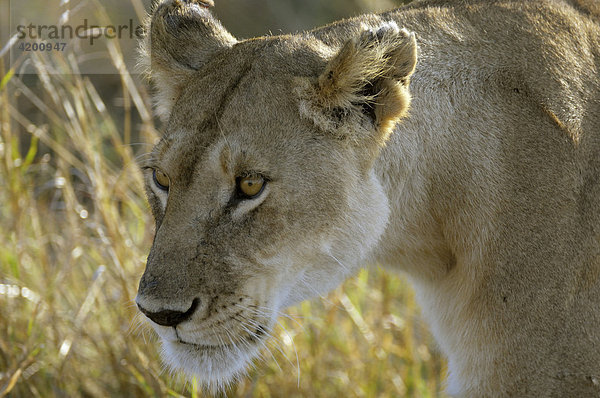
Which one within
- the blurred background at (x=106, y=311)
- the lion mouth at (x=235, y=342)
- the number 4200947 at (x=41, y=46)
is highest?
the number 4200947 at (x=41, y=46)

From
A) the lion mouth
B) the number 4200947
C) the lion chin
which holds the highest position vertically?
the number 4200947

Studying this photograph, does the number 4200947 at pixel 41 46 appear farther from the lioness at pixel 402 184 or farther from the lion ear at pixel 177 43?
the lioness at pixel 402 184

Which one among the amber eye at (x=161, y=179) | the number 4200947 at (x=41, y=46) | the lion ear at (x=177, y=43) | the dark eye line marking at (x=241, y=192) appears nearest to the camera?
the dark eye line marking at (x=241, y=192)

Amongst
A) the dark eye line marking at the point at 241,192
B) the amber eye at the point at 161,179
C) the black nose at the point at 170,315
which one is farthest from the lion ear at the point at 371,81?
the black nose at the point at 170,315

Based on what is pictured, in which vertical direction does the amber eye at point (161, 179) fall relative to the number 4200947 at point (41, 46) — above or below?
above

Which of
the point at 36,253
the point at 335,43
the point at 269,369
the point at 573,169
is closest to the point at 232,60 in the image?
the point at 335,43

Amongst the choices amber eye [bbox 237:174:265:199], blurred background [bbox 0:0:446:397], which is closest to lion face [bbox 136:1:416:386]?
amber eye [bbox 237:174:265:199]

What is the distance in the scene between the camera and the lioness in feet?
7.86

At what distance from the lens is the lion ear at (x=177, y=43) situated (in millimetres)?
2826

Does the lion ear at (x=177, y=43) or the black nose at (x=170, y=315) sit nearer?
the black nose at (x=170, y=315)

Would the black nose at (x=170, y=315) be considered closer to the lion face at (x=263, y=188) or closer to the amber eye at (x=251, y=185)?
the lion face at (x=263, y=188)

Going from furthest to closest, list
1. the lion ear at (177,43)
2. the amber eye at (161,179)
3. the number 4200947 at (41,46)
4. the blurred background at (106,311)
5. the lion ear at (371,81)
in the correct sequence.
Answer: the number 4200947 at (41,46) → the blurred background at (106,311) → the lion ear at (177,43) → the amber eye at (161,179) → the lion ear at (371,81)

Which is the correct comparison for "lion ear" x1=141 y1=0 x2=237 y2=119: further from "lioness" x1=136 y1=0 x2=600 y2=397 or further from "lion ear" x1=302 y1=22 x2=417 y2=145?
"lion ear" x1=302 y1=22 x2=417 y2=145

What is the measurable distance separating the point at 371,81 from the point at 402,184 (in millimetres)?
401
